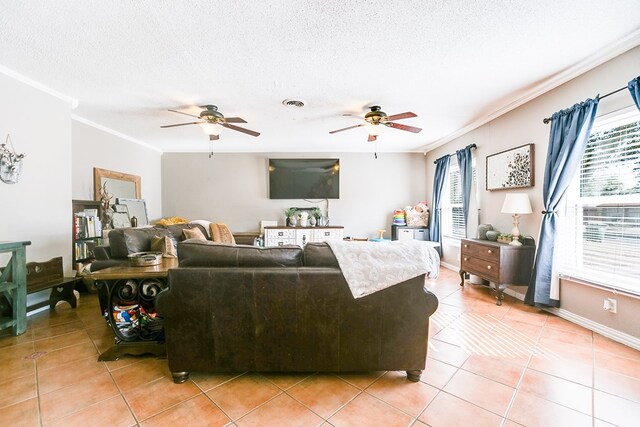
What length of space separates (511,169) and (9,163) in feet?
Result: 18.0

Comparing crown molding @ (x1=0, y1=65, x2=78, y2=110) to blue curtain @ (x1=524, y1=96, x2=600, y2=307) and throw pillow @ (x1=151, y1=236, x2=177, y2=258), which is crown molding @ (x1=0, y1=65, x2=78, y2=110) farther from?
blue curtain @ (x1=524, y1=96, x2=600, y2=307)

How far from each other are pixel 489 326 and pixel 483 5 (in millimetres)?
2619

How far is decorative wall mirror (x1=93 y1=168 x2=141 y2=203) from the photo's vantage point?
3895mm

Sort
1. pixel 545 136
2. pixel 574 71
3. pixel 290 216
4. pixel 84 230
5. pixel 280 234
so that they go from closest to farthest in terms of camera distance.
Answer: pixel 574 71 → pixel 545 136 → pixel 84 230 → pixel 280 234 → pixel 290 216

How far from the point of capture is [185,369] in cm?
160

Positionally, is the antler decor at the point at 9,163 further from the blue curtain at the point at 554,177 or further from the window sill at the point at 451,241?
the window sill at the point at 451,241

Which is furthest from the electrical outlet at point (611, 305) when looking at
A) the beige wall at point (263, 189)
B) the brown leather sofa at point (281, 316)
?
the beige wall at point (263, 189)

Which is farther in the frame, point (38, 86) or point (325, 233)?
point (325, 233)

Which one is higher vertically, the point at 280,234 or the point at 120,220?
the point at 120,220

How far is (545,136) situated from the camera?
9.46 feet

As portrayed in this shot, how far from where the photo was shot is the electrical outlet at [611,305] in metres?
2.19

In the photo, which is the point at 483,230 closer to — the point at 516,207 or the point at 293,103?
the point at 516,207

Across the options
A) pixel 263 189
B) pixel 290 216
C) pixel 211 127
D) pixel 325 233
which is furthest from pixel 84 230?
pixel 325 233

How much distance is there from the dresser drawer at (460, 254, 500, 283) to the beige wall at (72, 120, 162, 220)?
5.50 metres
